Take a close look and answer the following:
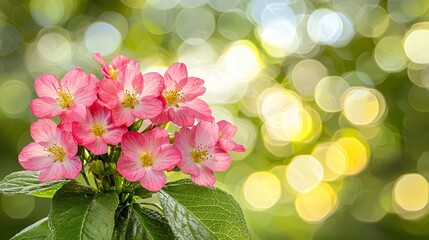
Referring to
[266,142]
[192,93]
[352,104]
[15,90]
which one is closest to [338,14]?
[352,104]

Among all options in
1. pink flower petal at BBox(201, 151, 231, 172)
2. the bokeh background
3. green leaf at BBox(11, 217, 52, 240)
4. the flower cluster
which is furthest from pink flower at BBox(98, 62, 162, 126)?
the bokeh background

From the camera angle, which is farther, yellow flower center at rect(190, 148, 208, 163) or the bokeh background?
the bokeh background

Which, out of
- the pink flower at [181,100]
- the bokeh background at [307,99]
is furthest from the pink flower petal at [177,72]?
the bokeh background at [307,99]

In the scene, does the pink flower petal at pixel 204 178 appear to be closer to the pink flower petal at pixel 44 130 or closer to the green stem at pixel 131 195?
the green stem at pixel 131 195

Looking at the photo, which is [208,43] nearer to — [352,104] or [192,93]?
[352,104]

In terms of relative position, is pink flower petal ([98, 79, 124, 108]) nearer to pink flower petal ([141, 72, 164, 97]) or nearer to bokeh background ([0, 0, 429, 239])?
pink flower petal ([141, 72, 164, 97])

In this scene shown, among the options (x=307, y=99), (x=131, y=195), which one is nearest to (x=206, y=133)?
(x=131, y=195)
